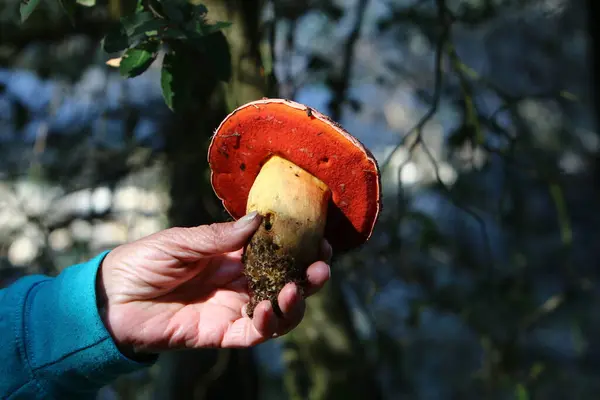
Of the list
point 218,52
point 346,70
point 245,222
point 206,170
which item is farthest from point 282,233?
point 346,70

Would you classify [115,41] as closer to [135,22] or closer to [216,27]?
[135,22]

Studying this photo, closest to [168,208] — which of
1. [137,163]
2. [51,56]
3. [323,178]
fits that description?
[137,163]

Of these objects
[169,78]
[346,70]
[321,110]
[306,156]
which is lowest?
[321,110]

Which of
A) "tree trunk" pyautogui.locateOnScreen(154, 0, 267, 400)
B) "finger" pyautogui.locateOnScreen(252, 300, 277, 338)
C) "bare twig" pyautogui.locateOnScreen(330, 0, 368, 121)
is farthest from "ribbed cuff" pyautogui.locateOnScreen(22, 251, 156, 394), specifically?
"bare twig" pyautogui.locateOnScreen(330, 0, 368, 121)

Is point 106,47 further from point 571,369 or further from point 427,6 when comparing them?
point 571,369

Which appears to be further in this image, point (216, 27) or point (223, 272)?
point (223, 272)

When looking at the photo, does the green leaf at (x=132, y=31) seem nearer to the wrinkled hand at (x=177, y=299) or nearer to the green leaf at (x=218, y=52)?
the green leaf at (x=218, y=52)
